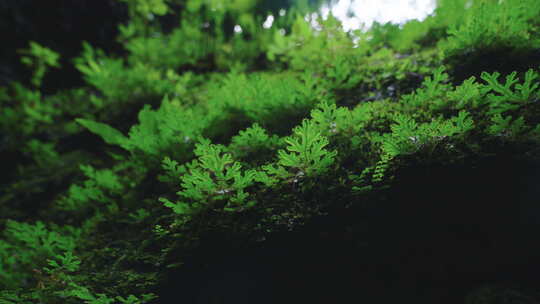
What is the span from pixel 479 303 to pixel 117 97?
442 cm

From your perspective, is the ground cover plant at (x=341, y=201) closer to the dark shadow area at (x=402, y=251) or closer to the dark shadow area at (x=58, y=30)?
the dark shadow area at (x=402, y=251)

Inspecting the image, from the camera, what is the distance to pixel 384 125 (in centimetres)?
206

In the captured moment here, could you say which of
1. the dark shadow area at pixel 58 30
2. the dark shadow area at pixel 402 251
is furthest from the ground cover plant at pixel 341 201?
the dark shadow area at pixel 58 30

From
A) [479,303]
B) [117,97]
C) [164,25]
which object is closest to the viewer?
[479,303]

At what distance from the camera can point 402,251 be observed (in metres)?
1.79

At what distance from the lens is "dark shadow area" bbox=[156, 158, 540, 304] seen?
1.67m

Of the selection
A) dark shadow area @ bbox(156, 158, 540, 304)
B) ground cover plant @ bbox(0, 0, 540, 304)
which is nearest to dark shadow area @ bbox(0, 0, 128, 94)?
ground cover plant @ bbox(0, 0, 540, 304)

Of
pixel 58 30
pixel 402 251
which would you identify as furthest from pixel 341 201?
pixel 58 30

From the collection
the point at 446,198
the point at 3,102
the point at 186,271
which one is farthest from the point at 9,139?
the point at 446,198

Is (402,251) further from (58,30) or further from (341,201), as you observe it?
(58,30)

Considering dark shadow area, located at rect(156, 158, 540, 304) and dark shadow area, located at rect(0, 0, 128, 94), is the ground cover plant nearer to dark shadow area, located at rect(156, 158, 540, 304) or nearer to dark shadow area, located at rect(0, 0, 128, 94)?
dark shadow area, located at rect(156, 158, 540, 304)

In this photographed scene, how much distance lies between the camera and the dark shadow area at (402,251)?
1.67m

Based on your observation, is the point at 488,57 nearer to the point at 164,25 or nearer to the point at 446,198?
the point at 446,198

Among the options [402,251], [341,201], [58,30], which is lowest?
[402,251]
